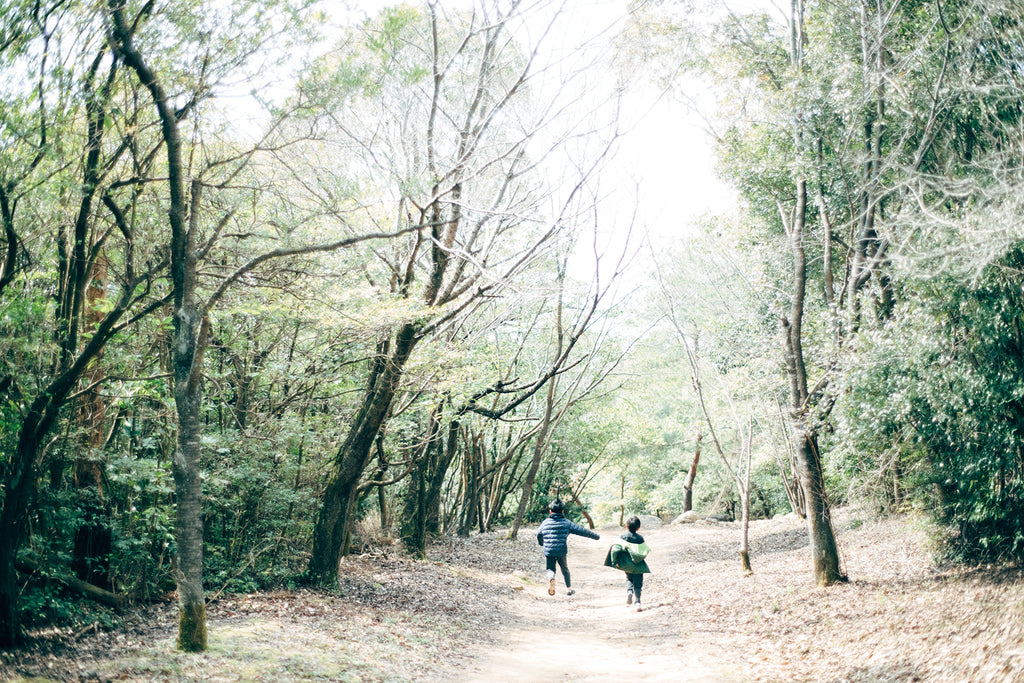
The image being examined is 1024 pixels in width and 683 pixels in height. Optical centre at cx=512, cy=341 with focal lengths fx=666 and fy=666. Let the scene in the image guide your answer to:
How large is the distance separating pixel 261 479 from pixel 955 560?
33.9 ft

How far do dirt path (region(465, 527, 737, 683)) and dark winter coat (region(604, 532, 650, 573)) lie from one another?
2.71 feet

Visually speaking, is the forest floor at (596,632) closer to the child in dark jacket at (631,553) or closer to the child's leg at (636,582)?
the child's leg at (636,582)

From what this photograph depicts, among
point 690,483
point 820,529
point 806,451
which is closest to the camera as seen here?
point 820,529

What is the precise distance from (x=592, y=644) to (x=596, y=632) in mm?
1027

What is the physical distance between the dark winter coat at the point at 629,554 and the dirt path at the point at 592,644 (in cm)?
83

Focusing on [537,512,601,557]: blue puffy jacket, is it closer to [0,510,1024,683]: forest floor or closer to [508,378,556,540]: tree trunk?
[0,510,1024,683]: forest floor

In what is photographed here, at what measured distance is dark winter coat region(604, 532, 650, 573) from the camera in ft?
36.6

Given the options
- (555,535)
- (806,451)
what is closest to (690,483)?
(555,535)

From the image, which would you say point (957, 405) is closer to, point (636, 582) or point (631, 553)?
point (631, 553)

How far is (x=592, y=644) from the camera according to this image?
358 inches

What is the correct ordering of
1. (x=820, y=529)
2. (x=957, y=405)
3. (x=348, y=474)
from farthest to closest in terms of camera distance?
(x=820, y=529)
(x=348, y=474)
(x=957, y=405)

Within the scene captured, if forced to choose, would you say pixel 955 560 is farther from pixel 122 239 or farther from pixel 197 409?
pixel 122 239

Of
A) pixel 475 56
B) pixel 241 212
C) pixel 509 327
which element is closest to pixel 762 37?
pixel 475 56

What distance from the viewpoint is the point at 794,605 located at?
33.0ft
